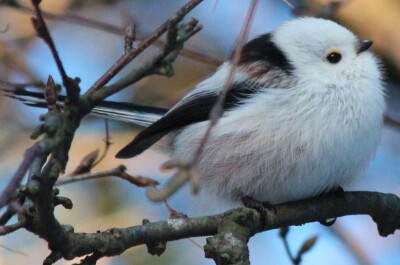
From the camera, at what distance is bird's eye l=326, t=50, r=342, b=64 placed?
301 cm

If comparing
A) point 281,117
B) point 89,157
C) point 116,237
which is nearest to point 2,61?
point 89,157

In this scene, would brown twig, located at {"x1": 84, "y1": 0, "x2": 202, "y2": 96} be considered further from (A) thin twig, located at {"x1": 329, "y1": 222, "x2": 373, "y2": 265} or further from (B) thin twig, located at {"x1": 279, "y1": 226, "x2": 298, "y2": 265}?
(A) thin twig, located at {"x1": 329, "y1": 222, "x2": 373, "y2": 265}

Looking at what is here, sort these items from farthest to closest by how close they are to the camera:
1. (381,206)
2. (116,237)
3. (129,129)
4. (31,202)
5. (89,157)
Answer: (129,129) < (381,206) < (89,157) < (116,237) < (31,202)

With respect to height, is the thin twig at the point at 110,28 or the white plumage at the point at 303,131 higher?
the thin twig at the point at 110,28

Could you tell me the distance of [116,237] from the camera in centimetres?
218

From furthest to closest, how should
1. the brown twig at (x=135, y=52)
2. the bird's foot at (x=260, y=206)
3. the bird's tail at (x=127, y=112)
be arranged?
the bird's tail at (x=127, y=112), the bird's foot at (x=260, y=206), the brown twig at (x=135, y=52)

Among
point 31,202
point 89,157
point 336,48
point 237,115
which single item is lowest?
point 31,202

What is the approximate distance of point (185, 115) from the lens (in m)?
3.11

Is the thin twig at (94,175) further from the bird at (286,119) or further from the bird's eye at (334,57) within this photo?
the bird's eye at (334,57)

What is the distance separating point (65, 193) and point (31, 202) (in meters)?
2.42

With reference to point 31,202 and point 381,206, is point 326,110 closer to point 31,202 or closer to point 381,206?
point 381,206

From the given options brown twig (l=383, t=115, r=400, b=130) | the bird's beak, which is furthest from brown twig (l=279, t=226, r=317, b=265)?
brown twig (l=383, t=115, r=400, b=130)

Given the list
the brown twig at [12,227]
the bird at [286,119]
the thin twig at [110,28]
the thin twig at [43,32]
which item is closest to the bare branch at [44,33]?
the thin twig at [43,32]

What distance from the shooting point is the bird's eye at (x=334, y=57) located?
118 inches
